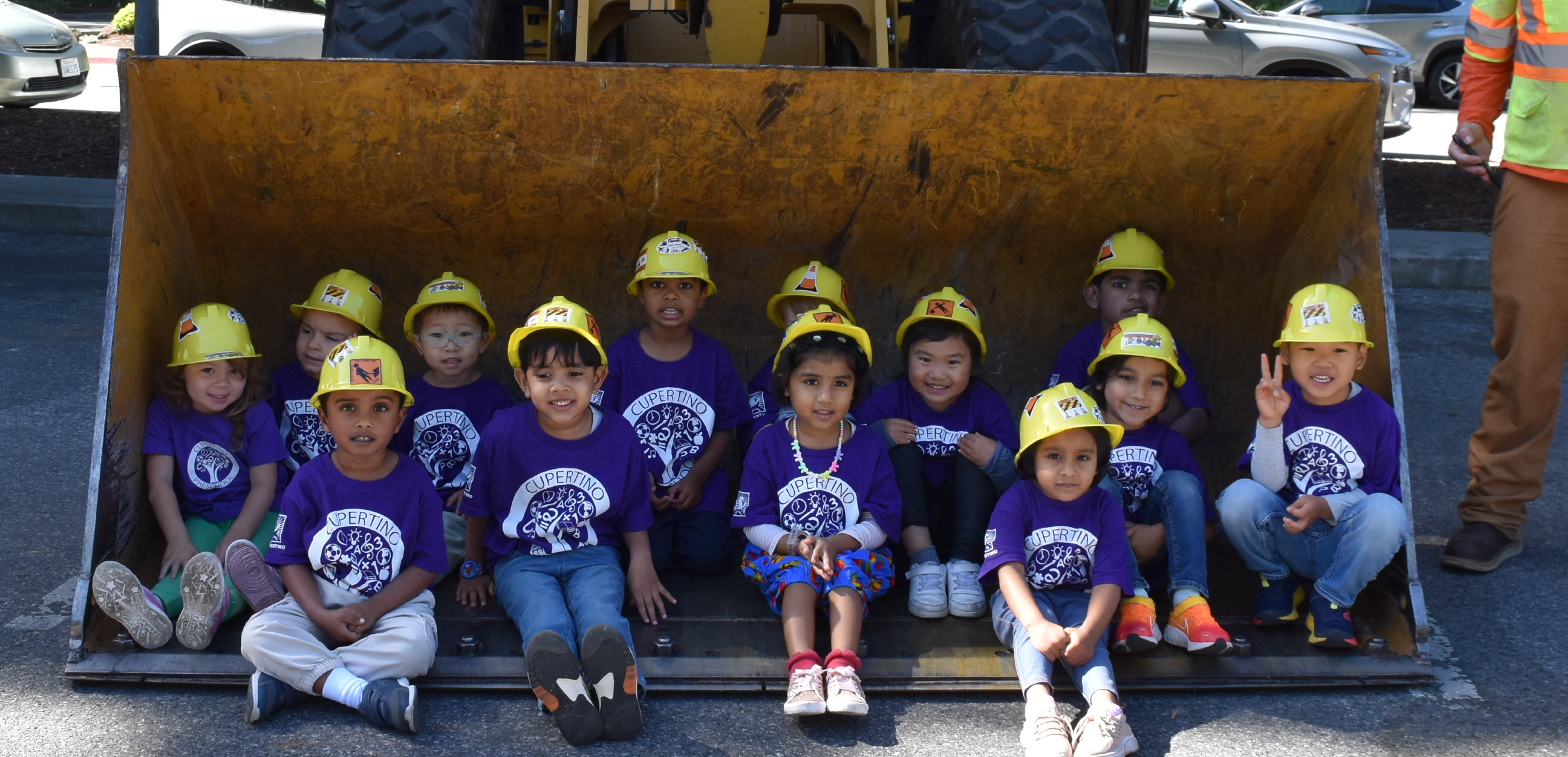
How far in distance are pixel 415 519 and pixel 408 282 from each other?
1.19 m

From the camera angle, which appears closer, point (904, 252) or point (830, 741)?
point (830, 741)

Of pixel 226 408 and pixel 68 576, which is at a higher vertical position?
pixel 226 408

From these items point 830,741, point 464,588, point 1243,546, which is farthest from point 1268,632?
point 464,588

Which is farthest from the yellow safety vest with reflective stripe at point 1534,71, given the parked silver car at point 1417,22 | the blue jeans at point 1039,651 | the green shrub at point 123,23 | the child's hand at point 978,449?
the green shrub at point 123,23

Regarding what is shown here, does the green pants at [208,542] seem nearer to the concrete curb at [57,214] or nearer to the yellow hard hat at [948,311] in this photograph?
the yellow hard hat at [948,311]

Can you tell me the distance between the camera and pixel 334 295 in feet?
12.2

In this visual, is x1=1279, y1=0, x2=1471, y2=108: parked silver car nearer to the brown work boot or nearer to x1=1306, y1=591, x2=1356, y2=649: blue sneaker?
the brown work boot

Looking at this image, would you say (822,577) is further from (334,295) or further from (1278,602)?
(334,295)

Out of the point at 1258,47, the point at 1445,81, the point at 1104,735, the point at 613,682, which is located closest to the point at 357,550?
the point at 613,682

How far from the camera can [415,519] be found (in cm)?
311

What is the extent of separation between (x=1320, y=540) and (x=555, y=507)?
75.1 inches

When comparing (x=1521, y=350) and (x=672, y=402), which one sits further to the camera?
(x=672, y=402)

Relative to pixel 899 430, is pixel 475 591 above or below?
below

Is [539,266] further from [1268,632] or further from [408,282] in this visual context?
[1268,632]
